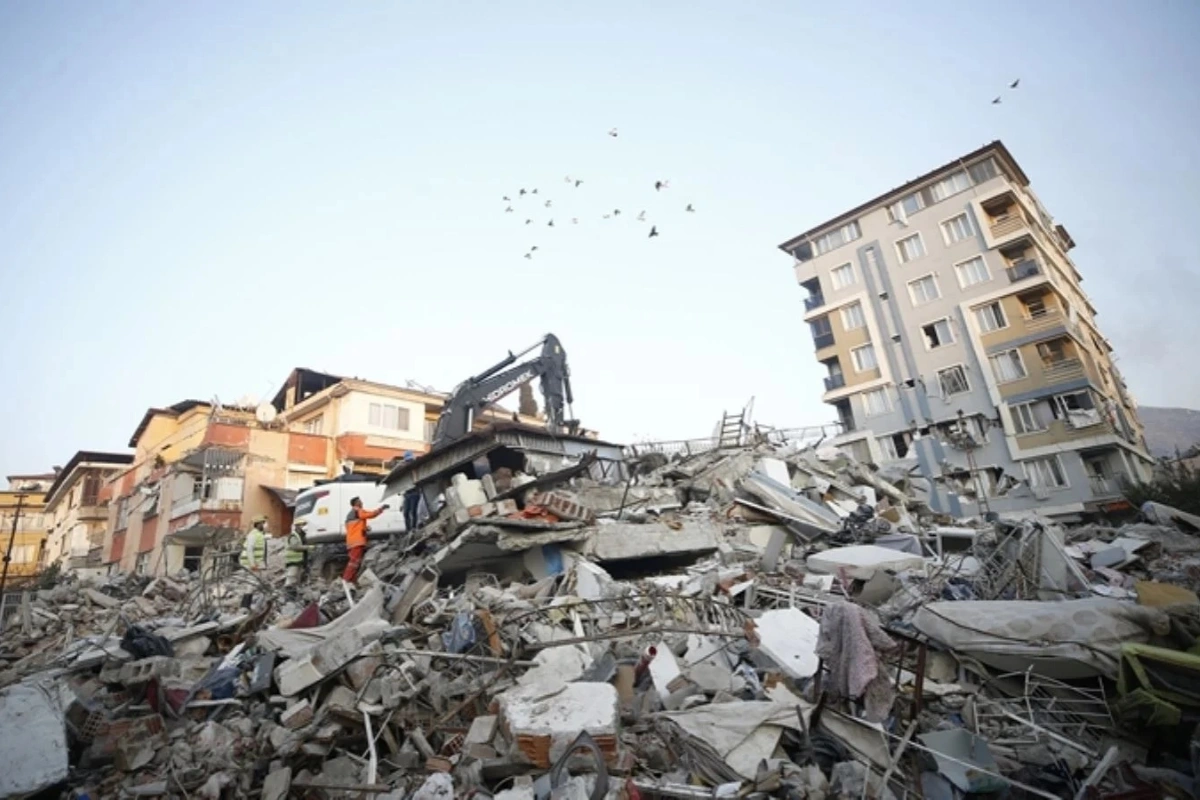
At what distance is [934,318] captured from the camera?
27.5 meters

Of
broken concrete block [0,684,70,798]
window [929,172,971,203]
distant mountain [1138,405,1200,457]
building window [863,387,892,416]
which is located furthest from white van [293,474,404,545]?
distant mountain [1138,405,1200,457]

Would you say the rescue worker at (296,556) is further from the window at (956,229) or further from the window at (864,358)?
the window at (956,229)

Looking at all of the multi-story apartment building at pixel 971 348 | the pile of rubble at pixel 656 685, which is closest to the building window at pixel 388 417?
the pile of rubble at pixel 656 685

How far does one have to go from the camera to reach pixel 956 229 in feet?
90.5

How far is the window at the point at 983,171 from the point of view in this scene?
26859 millimetres

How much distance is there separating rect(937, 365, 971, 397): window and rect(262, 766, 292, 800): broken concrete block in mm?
29271

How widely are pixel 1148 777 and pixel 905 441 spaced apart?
86.5ft

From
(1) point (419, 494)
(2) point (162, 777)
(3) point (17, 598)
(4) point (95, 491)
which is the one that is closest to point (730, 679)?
(2) point (162, 777)

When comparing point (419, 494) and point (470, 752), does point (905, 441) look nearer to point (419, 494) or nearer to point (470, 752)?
point (419, 494)

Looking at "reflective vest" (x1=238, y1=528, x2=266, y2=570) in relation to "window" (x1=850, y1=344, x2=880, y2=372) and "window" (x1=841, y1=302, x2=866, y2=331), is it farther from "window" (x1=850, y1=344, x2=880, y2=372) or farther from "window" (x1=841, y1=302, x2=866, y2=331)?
"window" (x1=841, y1=302, x2=866, y2=331)

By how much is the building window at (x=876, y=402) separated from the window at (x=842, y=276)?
642cm

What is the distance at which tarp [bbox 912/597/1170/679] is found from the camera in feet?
14.0

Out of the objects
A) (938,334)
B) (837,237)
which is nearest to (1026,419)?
(938,334)

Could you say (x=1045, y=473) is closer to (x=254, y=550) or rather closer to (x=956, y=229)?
(x=956, y=229)
